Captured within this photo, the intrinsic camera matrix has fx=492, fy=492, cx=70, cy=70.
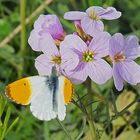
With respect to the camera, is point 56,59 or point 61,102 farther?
point 56,59

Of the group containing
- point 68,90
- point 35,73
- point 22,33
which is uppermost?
point 68,90

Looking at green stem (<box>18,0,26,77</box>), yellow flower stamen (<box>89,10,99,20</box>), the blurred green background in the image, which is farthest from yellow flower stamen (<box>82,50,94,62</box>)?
green stem (<box>18,0,26,77</box>)

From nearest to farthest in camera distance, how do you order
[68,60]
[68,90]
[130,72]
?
[68,90]
[68,60]
[130,72]

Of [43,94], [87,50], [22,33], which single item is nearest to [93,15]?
[87,50]

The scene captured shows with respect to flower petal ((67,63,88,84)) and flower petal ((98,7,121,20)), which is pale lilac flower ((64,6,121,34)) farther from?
flower petal ((67,63,88,84))

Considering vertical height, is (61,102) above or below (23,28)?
above

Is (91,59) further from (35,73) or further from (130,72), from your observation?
(35,73)

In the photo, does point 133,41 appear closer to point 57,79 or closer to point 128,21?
point 57,79
